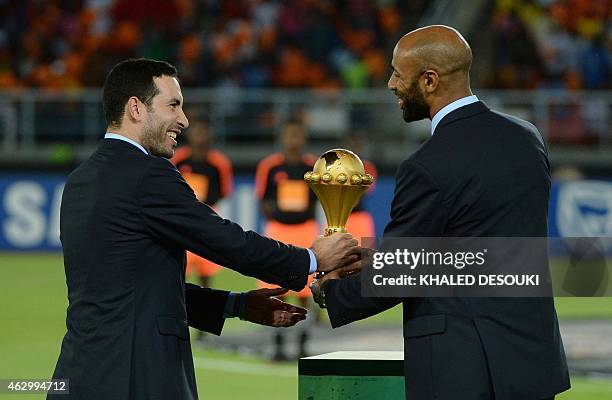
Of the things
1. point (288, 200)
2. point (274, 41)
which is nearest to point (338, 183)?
point (288, 200)

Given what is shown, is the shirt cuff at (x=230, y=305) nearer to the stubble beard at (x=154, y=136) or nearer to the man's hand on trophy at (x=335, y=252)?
the man's hand on trophy at (x=335, y=252)

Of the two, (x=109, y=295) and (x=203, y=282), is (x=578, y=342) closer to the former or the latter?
(x=203, y=282)

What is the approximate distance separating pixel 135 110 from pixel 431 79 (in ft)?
3.48

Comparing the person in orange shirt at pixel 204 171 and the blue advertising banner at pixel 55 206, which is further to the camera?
the blue advertising banner at pixel 55 206

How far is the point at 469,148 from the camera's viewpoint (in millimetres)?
4066

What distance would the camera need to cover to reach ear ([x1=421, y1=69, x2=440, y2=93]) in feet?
13.7

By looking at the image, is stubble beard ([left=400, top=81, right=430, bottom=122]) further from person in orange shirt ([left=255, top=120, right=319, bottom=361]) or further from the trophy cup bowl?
person in orange shirt ([left=255, top=120, right=319, bottom=361])

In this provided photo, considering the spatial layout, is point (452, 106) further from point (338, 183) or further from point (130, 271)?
point (130, 271)

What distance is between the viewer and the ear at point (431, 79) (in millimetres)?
4176

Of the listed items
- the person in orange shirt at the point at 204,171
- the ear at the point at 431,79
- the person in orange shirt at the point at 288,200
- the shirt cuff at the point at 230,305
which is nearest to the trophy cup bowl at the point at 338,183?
the shirt cuff at the point at 230,305

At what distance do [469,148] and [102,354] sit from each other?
4.69 feet

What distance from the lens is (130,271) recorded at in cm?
421

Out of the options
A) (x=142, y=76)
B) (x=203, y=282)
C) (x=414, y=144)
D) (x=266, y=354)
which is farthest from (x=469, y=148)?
(x=414, y=144)

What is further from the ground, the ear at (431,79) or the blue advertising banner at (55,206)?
the blue advertising banner at (55,206)
